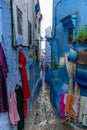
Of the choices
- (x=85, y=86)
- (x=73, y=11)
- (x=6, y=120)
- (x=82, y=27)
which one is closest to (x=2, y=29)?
(x=6, y=120)

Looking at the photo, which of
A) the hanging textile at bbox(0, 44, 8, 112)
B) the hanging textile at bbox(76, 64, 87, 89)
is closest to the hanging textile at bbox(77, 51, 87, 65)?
the hanging textile at bbox(76, 64, 87, 89)

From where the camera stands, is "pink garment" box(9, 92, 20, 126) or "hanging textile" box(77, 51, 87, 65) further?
"hanging textile" box(77, 51, 87, 65)

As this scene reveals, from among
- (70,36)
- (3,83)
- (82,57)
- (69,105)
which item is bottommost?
(69,105)

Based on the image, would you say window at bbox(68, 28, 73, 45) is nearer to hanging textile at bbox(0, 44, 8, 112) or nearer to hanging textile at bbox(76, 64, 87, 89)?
hanging textile at bbox(76, 64, 87, 89)

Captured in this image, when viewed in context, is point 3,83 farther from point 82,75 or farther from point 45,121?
point 45,121

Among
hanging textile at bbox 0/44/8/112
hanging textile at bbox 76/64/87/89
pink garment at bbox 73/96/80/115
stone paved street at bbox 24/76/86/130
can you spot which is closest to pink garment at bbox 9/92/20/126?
hanging textile at bbox 0/44/8/112

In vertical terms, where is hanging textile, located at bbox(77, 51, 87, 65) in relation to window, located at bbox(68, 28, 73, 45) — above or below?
below

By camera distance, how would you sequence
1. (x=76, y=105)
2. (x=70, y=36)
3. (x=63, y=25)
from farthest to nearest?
(x=63, y=25)
(x=70, y=36)
(x=76, y=105)

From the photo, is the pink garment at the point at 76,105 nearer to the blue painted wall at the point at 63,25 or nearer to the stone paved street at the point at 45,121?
the blue painted wall at the point at 63,25

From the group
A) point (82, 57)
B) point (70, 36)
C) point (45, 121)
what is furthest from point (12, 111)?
point (70, 36)

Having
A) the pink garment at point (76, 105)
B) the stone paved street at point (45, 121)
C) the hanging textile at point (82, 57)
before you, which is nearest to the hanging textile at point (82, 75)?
the hanging textile at point (82, 57)

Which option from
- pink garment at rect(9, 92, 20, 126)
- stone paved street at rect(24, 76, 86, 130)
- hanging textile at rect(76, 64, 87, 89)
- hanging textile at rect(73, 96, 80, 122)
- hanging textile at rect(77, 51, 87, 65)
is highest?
hanging textile at rect(77, 51, 87, 65)

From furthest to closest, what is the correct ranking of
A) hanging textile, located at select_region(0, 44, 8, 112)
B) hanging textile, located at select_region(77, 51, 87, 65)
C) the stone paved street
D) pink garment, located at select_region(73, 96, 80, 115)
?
the stone paved street < pink garment, located at select_region(73, 96, 80, 115) < hanging textile, located at select_region(77, 51, 87, 65) < hanging textile, located at select_region(0, 44, 8, 112)

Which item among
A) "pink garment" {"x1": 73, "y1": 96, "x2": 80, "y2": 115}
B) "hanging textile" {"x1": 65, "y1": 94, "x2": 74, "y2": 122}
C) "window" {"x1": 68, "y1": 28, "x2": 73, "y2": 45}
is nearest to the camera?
"pink garment" {"x1": 73, "y1": 96, "x2": 80, "y2": 115}
